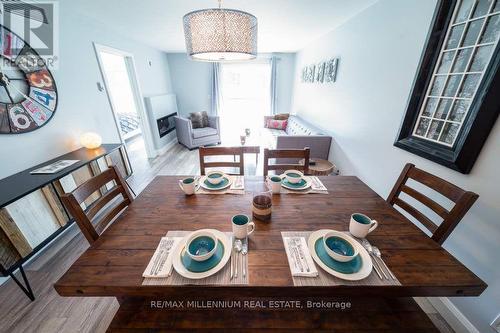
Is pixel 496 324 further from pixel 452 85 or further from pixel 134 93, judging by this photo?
pixel 134 93

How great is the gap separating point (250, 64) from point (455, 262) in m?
5.38

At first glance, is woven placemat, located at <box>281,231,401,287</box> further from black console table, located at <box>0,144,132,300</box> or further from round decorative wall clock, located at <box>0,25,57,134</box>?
round decorative wall clock, located at <box>0,25,57,134</box>

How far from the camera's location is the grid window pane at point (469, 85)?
1.11m

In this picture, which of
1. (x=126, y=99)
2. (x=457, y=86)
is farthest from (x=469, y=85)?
(x=126, y=99)

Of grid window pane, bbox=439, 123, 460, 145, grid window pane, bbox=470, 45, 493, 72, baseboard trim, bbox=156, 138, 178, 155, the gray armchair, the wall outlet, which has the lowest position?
baseboard trim, bbox=156, 138, 178, 155

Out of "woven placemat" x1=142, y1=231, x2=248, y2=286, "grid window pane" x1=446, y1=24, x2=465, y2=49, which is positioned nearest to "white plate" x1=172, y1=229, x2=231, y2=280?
"woven placemat" x1=142, y1=231, x2=248, y2=286

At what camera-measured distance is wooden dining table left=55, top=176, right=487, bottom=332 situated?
644 millimetres

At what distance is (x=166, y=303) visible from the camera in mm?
855

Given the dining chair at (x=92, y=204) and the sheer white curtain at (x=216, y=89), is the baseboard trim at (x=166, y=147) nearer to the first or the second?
the sheer white curtain at (x=216, y=89)

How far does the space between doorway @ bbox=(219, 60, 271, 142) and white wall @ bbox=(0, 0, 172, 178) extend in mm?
2774

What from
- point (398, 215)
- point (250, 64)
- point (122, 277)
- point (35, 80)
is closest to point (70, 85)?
point (35, 80)

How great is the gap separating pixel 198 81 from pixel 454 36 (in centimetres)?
496

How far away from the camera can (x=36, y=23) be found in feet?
5.77

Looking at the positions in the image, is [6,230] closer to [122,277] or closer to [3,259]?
[3,259]
